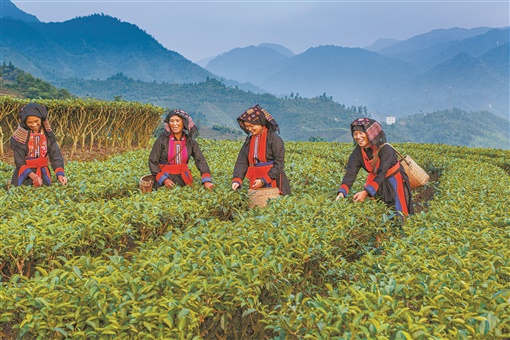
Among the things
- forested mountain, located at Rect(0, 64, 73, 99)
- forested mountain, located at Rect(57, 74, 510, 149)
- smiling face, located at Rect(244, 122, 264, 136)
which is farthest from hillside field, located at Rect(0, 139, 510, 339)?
forested mountain, located at Rect(57, 74, 510, 149)

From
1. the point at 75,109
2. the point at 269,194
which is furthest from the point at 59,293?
the point at 75,109

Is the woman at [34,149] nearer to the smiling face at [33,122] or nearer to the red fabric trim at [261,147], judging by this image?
the smiling face at [33,122]

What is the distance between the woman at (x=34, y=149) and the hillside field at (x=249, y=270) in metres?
0.70

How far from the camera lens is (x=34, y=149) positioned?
6449mm

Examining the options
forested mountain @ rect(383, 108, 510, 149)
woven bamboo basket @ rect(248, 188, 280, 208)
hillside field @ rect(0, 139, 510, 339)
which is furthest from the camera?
forested mountain @ rect(383, 108, 510, 149)

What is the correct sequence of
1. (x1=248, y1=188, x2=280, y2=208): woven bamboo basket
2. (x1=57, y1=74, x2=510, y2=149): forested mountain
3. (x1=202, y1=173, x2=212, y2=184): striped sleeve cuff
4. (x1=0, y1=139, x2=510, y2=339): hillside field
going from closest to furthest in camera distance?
(x1=0, y1=139, x2=510, y2=339): hillside field
(x1=248, y1=188, x2=280, y2=208): woven bamboo basket
(x1=202, y1=173, x2=212, y2=184): striped sleeve cuff
(x1=57, y1=74, x2=510, y2=149): forested mountain

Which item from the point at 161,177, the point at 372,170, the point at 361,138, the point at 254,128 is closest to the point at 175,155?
the point at 161,177

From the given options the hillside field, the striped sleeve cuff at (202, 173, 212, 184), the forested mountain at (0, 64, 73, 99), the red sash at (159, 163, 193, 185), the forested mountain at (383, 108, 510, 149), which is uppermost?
the forested mountain at (0, 64, 73, 99)

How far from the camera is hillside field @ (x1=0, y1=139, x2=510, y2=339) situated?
8.14ft

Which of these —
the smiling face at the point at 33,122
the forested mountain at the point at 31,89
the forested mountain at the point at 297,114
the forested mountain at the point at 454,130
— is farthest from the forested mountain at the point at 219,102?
the smiling face at the point at 33,122

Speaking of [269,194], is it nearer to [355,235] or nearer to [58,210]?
[355,235]

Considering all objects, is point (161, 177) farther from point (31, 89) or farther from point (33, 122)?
point (31, 89)

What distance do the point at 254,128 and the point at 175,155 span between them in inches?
48.7

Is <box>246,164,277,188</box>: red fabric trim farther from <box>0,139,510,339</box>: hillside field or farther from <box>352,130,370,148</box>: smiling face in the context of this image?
<box>352,130,370,148</box>: smiling face
